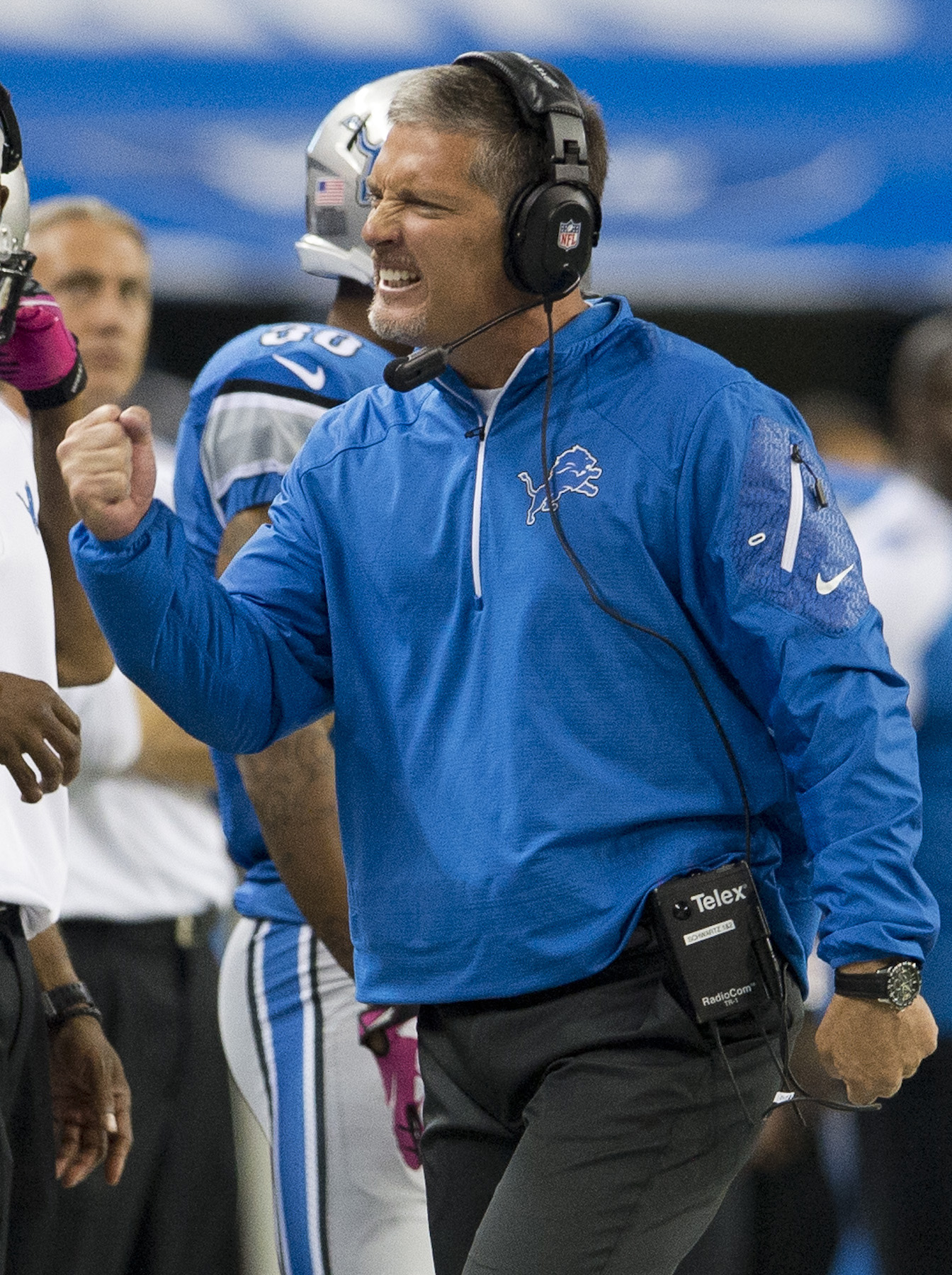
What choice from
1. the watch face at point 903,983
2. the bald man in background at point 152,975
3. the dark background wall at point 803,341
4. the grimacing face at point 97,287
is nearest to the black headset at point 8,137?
the bald man in background at point 152,975

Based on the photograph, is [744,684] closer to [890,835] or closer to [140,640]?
[890,835]

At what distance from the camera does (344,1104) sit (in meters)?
2.73

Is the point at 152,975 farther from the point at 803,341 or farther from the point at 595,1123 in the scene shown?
the point at 803,341

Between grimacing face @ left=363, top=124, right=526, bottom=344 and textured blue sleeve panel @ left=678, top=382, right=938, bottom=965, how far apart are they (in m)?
0.33

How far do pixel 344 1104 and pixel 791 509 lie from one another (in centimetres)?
112

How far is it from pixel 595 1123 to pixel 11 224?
130 cm

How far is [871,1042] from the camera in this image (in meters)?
2.02

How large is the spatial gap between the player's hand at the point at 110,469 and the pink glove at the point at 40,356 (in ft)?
1.77

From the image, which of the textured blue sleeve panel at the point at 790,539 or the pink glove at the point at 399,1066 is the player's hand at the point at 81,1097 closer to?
Result: the pink glove at the point at 399,1066

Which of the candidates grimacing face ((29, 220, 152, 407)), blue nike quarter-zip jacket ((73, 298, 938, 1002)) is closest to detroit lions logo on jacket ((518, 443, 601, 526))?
blue nike quarter-zip jacket ((73, 298, 938, 1002))

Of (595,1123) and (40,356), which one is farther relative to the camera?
(40,356)

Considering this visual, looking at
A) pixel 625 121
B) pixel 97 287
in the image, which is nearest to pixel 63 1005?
pixel 97 287

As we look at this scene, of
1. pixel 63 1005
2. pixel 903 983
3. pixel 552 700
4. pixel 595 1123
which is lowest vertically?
pixel 63 1005

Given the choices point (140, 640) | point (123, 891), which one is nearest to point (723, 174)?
point (123, 891)
